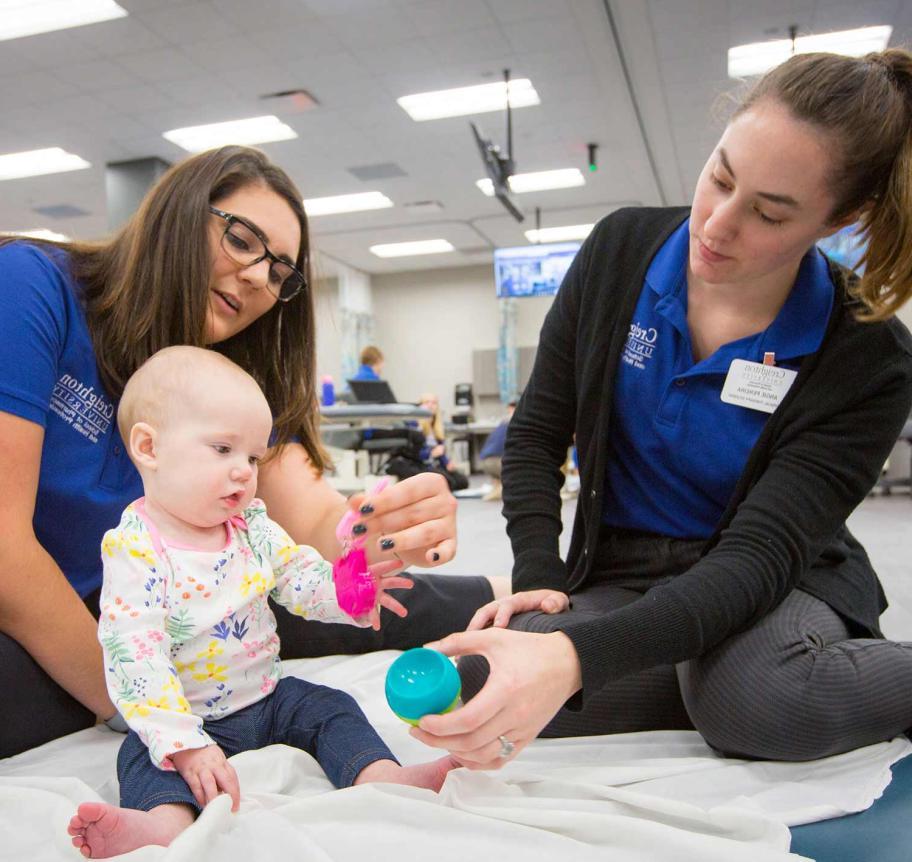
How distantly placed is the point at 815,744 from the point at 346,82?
606 cm

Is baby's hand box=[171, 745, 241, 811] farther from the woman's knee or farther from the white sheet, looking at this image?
the woman's knee

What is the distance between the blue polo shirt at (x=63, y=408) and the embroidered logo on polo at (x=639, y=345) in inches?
33.7

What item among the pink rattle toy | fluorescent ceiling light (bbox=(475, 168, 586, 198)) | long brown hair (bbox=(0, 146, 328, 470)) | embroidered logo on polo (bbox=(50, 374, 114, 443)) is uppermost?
fluorescent ceiling light (bbox=(475, 168, 586, 198))

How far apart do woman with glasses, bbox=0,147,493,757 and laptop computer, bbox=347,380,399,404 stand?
203 inches

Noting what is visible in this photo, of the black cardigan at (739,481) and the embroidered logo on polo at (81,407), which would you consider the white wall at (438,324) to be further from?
the embroidered logo on polo at (81,407)

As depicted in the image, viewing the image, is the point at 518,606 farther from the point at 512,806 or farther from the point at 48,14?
the point at 48,14

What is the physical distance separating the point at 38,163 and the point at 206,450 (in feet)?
26.0

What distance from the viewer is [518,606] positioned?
1190 millimetres

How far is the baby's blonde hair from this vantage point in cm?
104

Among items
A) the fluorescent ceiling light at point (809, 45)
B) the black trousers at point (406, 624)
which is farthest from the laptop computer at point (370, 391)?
the black trousers at point (406, 624)

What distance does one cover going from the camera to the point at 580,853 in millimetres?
850

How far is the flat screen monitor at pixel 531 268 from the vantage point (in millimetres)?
10188

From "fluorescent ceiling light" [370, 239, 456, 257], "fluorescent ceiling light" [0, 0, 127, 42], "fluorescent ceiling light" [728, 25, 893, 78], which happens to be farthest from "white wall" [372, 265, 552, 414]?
"fluorescent ceiling light" [0, 0, 127, 42]

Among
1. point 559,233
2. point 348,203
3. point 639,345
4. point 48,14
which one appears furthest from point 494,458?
point 639,345
